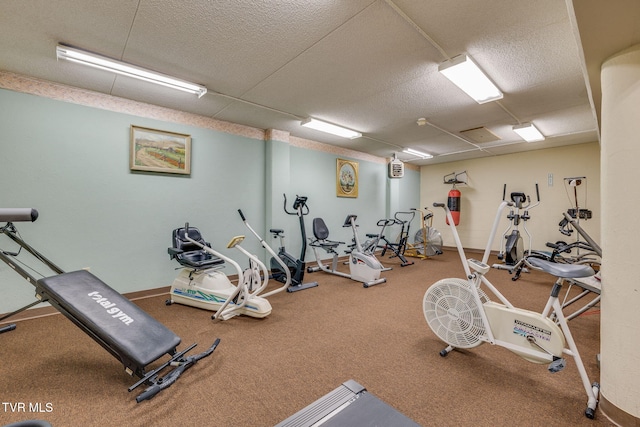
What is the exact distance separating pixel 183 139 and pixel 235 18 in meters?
2.41

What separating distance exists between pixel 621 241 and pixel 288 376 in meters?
2.24

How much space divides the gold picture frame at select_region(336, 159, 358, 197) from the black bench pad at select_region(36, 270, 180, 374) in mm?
4687

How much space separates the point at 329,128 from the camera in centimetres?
466

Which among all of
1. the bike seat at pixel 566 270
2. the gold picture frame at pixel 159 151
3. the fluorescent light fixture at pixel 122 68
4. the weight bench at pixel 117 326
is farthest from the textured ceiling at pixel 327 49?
the weight bench at pixel 117 326

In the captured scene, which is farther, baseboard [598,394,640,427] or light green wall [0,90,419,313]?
light green wall [0,90,419,313]

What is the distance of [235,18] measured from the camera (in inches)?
78.5

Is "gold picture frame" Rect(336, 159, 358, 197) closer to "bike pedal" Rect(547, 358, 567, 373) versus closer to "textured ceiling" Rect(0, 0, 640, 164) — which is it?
"textured ceiling" Rect(0, 0, 640, 164)

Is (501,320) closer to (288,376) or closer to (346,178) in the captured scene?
(288,376)

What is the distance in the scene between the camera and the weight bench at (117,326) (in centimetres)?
168

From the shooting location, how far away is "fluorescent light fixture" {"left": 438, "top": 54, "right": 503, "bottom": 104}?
8.35 ft

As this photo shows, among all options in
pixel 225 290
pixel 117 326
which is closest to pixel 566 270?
pixel 117 326

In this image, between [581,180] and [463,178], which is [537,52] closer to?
[581,180]

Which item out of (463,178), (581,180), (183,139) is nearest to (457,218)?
(463,178)

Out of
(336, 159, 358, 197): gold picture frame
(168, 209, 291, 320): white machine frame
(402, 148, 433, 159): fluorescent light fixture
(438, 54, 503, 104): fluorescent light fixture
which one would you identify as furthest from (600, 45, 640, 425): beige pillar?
(402, 148, 433, 159): fluorescent light fixture
